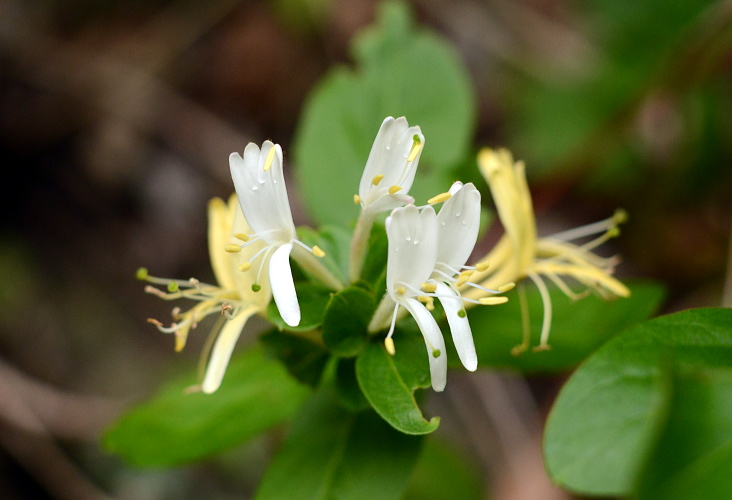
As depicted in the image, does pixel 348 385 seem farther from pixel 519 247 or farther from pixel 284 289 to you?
pixel 519 247

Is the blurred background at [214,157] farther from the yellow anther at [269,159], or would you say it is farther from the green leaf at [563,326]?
the yellow anther at [269,159]

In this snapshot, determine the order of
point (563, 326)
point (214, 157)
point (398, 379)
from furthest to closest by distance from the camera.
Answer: point (214, 157) < point (563, 326) < point (398, 379)

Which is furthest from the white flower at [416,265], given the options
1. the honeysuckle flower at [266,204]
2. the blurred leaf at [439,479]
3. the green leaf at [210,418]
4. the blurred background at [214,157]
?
the blurred background at [214,157]

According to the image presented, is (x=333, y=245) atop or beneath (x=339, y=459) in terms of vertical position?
atop

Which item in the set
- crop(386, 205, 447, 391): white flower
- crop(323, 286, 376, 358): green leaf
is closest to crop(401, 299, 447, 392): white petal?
crop(386, 205, 447, 391): white flower

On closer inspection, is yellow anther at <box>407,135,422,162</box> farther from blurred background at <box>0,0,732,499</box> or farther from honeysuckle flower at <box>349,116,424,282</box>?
blurred background at <box>0,0,732,499</box>

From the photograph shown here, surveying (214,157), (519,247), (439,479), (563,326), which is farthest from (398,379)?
(214,157)
